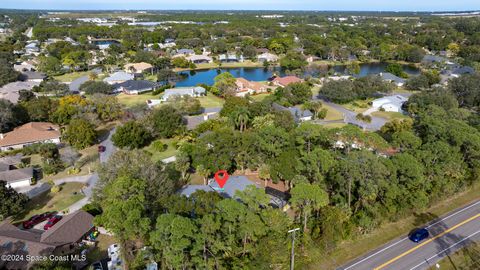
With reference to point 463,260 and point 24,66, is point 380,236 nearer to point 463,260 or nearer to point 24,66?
point 463,260

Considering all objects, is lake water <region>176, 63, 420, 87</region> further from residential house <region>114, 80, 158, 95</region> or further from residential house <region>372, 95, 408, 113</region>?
residential house <region>372, 95, 408, 113</region>

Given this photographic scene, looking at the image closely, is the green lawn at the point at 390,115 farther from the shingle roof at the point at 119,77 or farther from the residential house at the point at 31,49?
the residential house at the point at 31,49

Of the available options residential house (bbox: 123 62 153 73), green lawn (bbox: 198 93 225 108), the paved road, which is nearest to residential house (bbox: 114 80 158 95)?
green lawn (bbox: 198 93 225 108)

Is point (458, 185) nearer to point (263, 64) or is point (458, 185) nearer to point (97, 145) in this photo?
point (97, 145)

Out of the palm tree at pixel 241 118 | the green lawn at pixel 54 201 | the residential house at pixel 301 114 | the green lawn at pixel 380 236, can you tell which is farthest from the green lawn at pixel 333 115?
the green lawn at pixel 54 201

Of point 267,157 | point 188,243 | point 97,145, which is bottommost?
point 97,145

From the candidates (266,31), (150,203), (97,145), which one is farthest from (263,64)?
(150,203)

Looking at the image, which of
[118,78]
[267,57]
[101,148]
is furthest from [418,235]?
[267,57]
